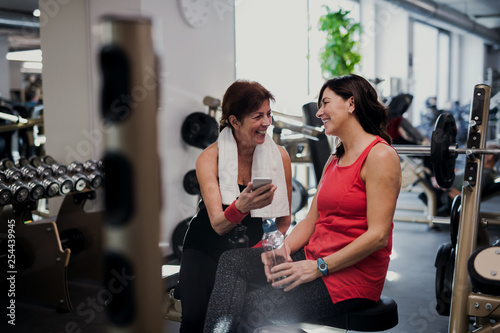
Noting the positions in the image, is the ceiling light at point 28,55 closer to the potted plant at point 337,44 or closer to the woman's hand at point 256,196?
the woman's hand at point 256,196

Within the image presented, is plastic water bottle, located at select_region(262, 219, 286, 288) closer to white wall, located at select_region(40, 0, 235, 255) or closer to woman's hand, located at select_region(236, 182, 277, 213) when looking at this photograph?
woman's hand, located at select_region(236, 182, 277, 213)

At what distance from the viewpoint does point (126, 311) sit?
18cm

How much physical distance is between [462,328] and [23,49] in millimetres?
3697

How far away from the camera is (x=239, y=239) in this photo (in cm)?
191

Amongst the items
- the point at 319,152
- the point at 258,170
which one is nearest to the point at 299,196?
the point at 319,152

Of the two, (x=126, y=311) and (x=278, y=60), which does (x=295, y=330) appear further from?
(x=278, y=60)

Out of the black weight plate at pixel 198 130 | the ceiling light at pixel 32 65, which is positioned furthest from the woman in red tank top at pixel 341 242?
the ceiling light at pixel 32 65

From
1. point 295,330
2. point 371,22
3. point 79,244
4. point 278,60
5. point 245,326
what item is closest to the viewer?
point 295,330

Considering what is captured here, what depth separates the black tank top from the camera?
6.50 feet

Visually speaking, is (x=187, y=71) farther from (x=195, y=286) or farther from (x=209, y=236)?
(x=195, y=286)

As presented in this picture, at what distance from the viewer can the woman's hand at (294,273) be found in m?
1.60

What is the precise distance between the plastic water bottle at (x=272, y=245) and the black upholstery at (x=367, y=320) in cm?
22

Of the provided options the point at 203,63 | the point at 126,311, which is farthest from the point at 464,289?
the point at 203,63

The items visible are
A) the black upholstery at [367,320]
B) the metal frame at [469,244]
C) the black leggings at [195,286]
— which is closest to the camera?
the black upholstery at [367,320]
